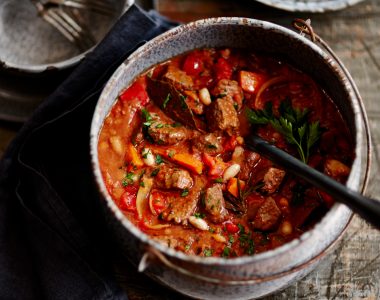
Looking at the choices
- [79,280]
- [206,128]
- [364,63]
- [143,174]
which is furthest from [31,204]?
[364,63]

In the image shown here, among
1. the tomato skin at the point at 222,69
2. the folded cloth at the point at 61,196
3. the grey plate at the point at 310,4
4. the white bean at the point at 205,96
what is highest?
the grey plate at the point at 310,4

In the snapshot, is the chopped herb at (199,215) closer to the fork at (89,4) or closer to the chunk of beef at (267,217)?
the chunk of beef at (267,217)

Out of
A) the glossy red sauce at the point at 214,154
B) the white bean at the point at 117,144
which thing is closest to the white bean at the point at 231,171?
the glossy red sauce at the point at 214,154

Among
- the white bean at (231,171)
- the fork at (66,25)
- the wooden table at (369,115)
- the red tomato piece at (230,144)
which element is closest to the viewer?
the white bean at (231,171)

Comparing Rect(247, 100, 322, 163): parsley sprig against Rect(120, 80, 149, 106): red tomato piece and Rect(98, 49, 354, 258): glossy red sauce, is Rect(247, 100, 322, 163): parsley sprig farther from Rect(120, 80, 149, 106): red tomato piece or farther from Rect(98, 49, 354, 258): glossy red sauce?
Rect(120, 80, 149, 106): red tomato piece

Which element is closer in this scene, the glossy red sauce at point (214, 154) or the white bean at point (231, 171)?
the glossy red sauce at point (214, 154)

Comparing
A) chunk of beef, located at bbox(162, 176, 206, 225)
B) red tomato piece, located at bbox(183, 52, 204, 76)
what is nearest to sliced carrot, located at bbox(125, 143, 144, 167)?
chunk of beef, located at bbox(162, 176, 206, 225)
